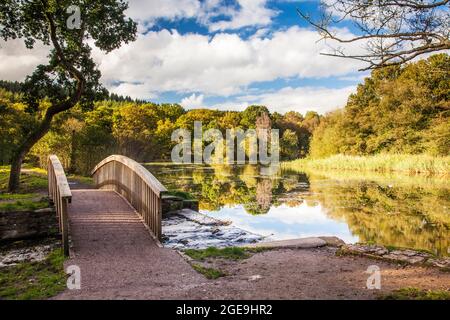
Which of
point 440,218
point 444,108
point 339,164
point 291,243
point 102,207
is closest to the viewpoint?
point 291,243

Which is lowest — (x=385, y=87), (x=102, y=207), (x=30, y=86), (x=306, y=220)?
(x=306, y=220)

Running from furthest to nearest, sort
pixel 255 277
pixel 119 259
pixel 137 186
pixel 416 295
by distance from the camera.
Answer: pixel 137 186 → pixel 119 259 → pixel 255 277 → pixel 416 295

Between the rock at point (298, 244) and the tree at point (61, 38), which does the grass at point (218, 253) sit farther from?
the tree at point (61, 38)

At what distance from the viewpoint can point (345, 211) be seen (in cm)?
1166

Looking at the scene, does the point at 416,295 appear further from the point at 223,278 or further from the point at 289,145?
the point at 289,145

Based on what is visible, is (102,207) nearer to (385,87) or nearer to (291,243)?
(291,243)

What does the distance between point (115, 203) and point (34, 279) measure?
4089mm

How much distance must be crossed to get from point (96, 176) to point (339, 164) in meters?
23.7

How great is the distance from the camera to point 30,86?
1180 cm

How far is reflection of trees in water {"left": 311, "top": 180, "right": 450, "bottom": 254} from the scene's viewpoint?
816 cm

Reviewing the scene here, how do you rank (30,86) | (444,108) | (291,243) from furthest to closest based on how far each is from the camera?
(444,108), (30,86), (291,243)

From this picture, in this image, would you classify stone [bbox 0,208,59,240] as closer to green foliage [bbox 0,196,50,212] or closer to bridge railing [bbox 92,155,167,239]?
green foliage [bbox 0,196,50,212]

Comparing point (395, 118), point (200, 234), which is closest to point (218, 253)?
point (200, 234)

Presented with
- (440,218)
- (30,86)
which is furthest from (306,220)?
(30,86)
